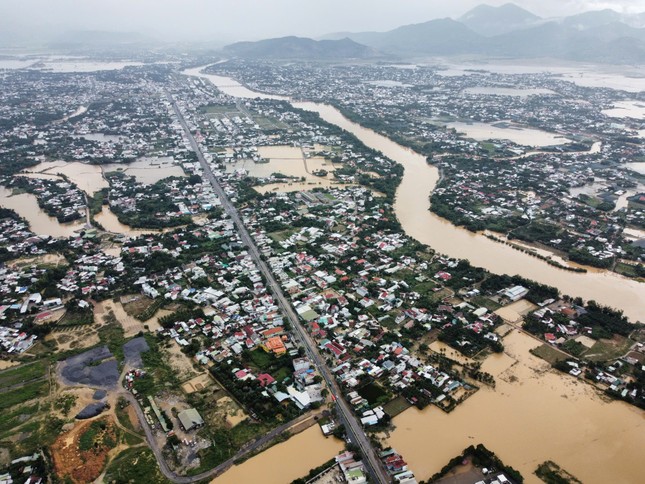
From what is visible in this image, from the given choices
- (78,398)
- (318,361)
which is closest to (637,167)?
(318,361)

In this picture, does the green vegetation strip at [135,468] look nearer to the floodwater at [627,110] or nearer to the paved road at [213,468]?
the paved road at [213,468]

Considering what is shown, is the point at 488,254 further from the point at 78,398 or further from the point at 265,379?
the point at 78,398

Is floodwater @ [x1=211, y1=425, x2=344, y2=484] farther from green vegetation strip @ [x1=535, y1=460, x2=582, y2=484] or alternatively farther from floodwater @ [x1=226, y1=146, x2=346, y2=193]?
floodwater @ [x1=226, y1=146, x2=346, y2=193]

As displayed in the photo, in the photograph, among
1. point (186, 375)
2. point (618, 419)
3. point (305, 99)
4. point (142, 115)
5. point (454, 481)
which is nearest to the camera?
point (454, 481)

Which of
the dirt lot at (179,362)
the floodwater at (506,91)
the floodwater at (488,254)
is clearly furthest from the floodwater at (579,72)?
the dirt lot at (179,362)

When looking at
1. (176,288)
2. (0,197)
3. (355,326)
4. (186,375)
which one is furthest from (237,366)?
(0,197)

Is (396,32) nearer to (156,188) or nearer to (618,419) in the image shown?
(156,188)
